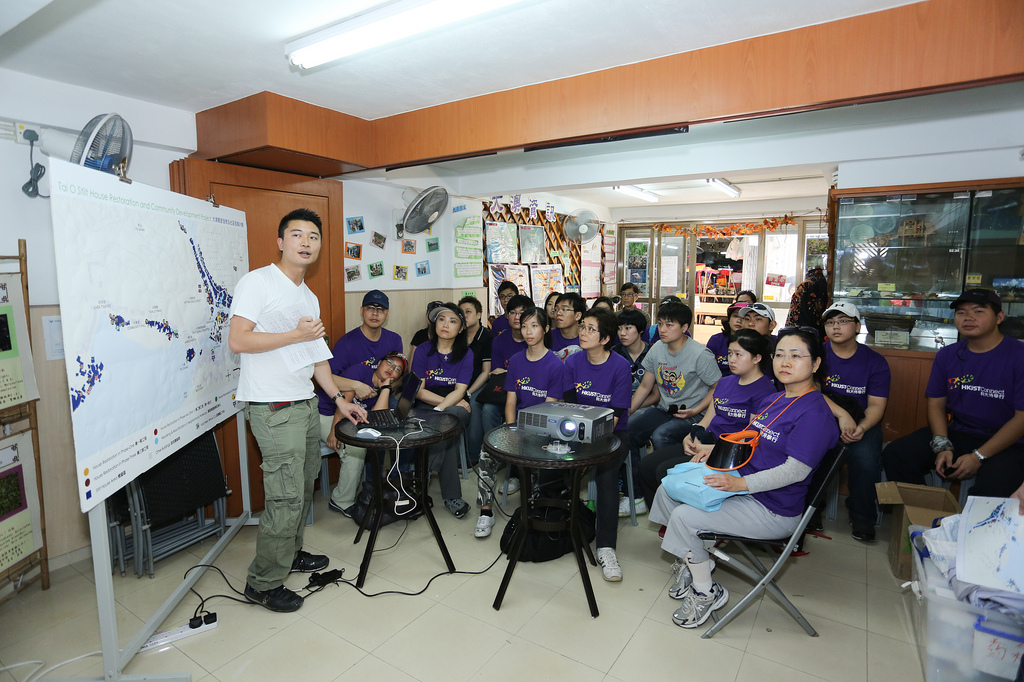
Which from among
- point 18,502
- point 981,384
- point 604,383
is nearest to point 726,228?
point 981,384

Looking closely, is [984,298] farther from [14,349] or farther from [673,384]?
[14,349]

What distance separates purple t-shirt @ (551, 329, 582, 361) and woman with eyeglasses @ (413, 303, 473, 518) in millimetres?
806

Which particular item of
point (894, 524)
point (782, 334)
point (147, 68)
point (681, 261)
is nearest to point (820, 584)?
point (894, 524)

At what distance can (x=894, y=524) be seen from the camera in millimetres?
Answer: 2859

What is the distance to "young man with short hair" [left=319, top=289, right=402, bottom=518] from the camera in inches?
132

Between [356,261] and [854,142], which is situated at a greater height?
[854,142]

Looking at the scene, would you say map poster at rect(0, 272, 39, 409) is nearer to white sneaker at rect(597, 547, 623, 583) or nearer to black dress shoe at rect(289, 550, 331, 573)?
black dress shoe at rect(289, 550, 331, 573)

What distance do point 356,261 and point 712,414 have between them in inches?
115

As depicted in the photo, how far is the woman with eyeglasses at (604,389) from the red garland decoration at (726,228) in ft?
19.4

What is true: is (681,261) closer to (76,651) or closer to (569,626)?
(569,626)

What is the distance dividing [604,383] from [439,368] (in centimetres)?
124

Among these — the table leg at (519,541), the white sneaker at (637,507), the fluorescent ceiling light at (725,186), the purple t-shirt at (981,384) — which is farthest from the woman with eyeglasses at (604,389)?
the fluorescent ceiling light at (725,186)

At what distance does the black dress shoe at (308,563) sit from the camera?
275 centimetres

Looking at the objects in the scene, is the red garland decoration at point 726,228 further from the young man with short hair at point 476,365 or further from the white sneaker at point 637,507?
the white sneaker at point 637,507
